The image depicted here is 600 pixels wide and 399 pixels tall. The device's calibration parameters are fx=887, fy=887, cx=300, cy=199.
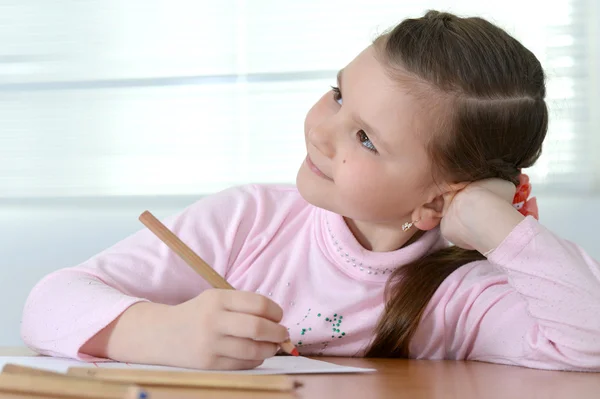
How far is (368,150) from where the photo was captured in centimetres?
102

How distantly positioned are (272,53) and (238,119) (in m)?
0.18

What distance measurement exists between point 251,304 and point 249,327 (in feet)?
0.07

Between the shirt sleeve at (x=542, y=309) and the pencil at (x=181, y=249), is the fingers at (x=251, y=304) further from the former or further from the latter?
the shirt sleeve at (x=542, y=309)

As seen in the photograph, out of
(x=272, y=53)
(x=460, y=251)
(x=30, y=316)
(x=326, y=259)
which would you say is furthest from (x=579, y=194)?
(x=30, y=316)

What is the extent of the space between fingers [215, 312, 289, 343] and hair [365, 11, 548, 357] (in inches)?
13.3

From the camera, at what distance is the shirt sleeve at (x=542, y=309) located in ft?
3.18

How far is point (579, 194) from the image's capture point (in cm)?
201

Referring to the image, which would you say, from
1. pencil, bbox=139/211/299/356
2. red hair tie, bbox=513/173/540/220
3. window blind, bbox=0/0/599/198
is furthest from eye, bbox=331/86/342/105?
window blind, bbox=0/0/599/198

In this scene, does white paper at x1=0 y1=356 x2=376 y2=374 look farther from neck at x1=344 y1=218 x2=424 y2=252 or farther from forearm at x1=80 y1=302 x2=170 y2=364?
neck at x1=344 y1=218 x2=424 y2=252

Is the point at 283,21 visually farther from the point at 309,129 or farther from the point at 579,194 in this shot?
the point at 309,129

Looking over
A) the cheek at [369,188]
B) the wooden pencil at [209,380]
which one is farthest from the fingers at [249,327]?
the cheek at [369,188]

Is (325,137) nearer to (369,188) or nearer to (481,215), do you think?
(369,188)

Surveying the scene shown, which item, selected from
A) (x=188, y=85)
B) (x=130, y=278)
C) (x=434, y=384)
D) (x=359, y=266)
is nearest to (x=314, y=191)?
(x=359, y=266)

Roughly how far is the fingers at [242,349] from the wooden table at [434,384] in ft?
0.14
